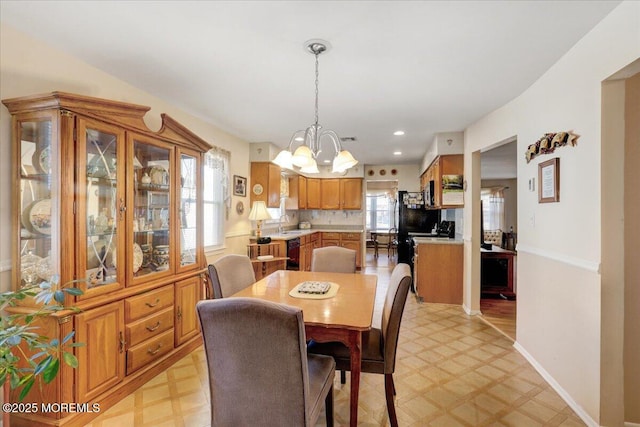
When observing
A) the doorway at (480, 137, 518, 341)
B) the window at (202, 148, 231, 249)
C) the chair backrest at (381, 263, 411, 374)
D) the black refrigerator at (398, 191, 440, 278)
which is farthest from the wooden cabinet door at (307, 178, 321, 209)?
the chair backrest at (381, 263, 411, 374)

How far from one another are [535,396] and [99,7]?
368 centimetres

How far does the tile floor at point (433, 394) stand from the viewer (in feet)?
6.45

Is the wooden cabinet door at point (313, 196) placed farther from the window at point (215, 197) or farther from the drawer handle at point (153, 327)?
the drawer handle at point (153, 327)

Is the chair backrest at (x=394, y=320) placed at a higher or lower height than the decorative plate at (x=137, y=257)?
lower

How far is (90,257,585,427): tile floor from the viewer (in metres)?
1.97

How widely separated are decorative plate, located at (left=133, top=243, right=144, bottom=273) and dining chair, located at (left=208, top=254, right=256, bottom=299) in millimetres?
640

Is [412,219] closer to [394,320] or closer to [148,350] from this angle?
[394,320]

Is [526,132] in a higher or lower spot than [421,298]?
higher

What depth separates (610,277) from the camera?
5.95 feet

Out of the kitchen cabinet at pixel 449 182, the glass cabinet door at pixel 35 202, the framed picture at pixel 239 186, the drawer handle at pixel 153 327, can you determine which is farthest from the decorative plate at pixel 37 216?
the kitchen cabinet at pixel 449 182

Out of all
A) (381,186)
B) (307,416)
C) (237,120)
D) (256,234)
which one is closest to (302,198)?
(256,234)

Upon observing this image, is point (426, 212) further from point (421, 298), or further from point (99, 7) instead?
point (99, 7)

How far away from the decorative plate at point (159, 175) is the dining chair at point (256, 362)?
5.63ft

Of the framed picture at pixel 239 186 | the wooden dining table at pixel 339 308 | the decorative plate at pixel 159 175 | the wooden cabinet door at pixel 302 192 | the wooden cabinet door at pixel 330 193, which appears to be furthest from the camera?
the wooden cabinet door at pixel 330 193
